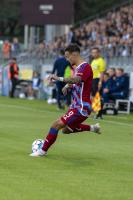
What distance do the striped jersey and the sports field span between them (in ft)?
2.67

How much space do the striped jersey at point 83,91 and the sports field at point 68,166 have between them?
814 mm

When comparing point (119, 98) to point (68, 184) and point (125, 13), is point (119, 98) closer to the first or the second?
point (125, 13)

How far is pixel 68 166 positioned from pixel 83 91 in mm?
1617

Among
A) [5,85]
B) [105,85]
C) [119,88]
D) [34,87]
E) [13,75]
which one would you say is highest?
[105,85]

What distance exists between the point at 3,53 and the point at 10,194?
121ft

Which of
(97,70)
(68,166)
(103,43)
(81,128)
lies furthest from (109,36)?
(68,166)

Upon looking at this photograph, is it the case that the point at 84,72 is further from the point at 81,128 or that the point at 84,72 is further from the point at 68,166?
the point at 68,166

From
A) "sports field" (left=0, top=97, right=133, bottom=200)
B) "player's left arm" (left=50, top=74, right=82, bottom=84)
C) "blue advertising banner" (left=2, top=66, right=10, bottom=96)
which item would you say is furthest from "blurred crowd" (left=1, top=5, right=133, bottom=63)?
"player's left arm" (left=50, top=74, right=82, bottom=84)

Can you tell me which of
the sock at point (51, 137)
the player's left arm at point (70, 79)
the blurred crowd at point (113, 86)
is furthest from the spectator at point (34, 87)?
the player's left arm at point (70, 79)

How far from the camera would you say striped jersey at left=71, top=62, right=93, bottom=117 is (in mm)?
13328

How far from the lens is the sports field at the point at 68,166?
997 cm

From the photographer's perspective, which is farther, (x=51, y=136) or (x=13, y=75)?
(x=13, y=75)

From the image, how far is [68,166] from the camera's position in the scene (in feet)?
40.4

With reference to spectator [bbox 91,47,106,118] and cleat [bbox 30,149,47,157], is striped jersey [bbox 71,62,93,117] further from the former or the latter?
spectator [bbox 91,47,106,118]
